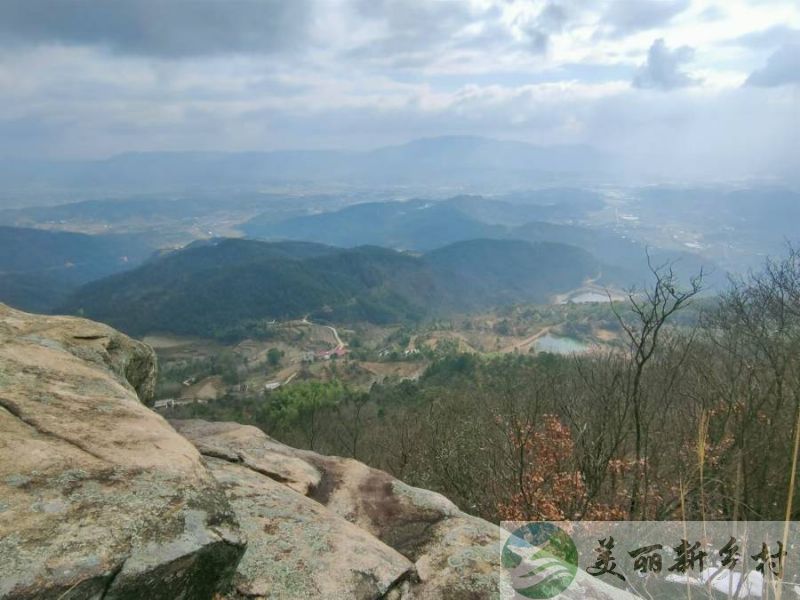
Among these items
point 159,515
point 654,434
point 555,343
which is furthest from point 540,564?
point 555,343

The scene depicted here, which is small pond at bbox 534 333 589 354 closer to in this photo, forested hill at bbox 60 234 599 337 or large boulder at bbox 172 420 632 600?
forested hill at bbox 60 234 599 337

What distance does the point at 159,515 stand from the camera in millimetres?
3689

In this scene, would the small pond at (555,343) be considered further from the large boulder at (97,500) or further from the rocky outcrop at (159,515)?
the large boulder at (97,500)

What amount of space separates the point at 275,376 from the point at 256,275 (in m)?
65.9

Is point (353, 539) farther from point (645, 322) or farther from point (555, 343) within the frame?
point (555, 343)

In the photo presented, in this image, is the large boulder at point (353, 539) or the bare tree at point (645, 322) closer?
the large boulder at point (353, 539)

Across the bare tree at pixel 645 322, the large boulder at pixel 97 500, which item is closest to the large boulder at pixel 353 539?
the large boulder at pixel 97 500

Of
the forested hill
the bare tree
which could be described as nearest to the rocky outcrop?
the bare tree

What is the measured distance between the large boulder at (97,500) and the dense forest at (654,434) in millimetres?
3288

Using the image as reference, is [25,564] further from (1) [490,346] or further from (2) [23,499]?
(1) [490,346]

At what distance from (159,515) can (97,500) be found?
0.45 m

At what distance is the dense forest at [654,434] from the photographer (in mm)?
8523

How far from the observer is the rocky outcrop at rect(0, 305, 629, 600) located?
10.8 ft

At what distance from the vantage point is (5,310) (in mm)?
7219
